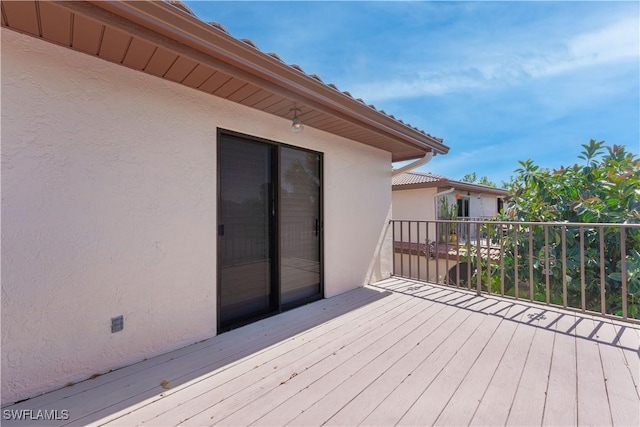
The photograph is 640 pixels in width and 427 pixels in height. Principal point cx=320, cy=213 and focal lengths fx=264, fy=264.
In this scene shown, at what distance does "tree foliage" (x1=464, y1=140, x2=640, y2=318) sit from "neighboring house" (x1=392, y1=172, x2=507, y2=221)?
490 cm

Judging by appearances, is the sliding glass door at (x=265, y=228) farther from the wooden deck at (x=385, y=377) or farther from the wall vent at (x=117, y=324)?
the wall vent at (x=117, y=324)

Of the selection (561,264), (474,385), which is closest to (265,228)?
(474,385)

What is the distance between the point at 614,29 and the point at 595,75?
317 centimetres

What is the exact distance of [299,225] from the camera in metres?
3.45

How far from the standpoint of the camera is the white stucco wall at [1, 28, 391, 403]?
66.1 inches

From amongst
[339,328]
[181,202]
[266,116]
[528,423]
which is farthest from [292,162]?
[528,423]

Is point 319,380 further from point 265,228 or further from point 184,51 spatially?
point 184,51

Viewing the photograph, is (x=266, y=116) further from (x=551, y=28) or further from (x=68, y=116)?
(x=551, y=28)

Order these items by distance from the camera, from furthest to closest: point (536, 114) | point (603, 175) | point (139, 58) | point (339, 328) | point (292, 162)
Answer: point (536, 114) < point (603, 175) < point (292, 162) < point (339, 328) < point (139, 58)

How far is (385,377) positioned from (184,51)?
2.67 meters

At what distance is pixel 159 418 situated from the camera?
150cm

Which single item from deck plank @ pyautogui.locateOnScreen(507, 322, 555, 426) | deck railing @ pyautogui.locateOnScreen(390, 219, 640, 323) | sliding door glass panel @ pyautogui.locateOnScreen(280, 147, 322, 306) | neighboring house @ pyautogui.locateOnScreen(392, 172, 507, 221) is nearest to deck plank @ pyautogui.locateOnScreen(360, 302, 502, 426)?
deck plank @ pyautogui.locateOnScreen(507, 322, 555, 426)

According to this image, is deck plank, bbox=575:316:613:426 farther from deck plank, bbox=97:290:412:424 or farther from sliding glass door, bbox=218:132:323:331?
sliding glass door, bbox=218:132:323:331

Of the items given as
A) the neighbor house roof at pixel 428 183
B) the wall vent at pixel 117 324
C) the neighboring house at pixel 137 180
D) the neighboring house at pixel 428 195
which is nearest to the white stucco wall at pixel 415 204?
the neighboring house at pixel 428 195
